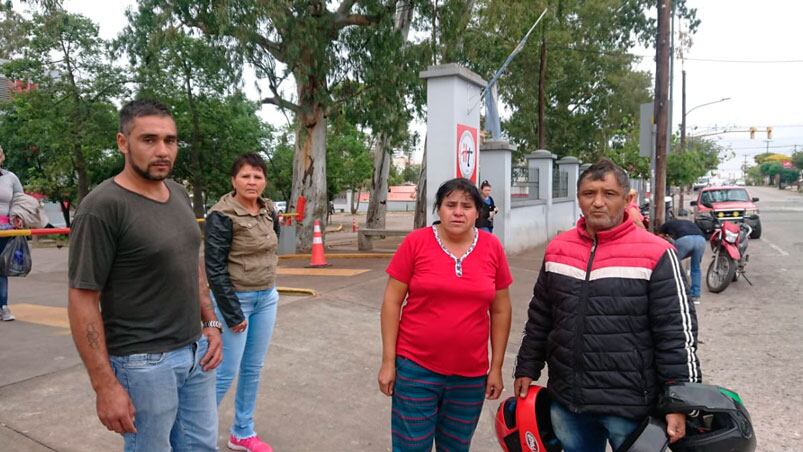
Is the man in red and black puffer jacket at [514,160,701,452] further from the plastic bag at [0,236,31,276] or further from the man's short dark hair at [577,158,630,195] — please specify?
the plastic bag at [0,236,31,276]

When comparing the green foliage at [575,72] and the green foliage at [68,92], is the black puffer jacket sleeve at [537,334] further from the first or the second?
the green foliage at [68,92]

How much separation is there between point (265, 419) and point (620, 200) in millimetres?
2743

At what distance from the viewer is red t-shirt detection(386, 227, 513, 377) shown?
97.1 inches

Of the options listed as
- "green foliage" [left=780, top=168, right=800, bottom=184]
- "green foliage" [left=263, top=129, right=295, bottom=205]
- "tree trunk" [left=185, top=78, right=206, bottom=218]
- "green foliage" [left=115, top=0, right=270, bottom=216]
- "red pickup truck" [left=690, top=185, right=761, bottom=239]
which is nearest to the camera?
"red pickup truck" [left=690, top=185, right=761, bottom=239]

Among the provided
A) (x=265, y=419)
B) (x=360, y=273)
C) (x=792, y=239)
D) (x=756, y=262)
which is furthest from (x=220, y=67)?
(x=792, y=239)

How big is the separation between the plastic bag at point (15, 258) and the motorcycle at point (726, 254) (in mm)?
9178

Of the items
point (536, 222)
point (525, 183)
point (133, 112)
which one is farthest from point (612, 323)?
point (525, 183)

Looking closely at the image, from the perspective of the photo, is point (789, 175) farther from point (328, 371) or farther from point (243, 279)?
point (243, 279)

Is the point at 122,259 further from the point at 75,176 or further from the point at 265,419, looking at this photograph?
the point at 75,176

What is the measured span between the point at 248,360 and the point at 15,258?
12.5 ft

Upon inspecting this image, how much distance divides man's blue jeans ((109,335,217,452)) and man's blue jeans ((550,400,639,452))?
4.98 ft

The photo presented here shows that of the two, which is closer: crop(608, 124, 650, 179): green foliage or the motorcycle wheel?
the motorcycle wheel

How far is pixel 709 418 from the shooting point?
203 centimetres

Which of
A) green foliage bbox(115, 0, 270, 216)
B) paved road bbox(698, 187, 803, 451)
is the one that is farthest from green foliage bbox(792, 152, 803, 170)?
paved road bbox(698, 187, 803, 451)
